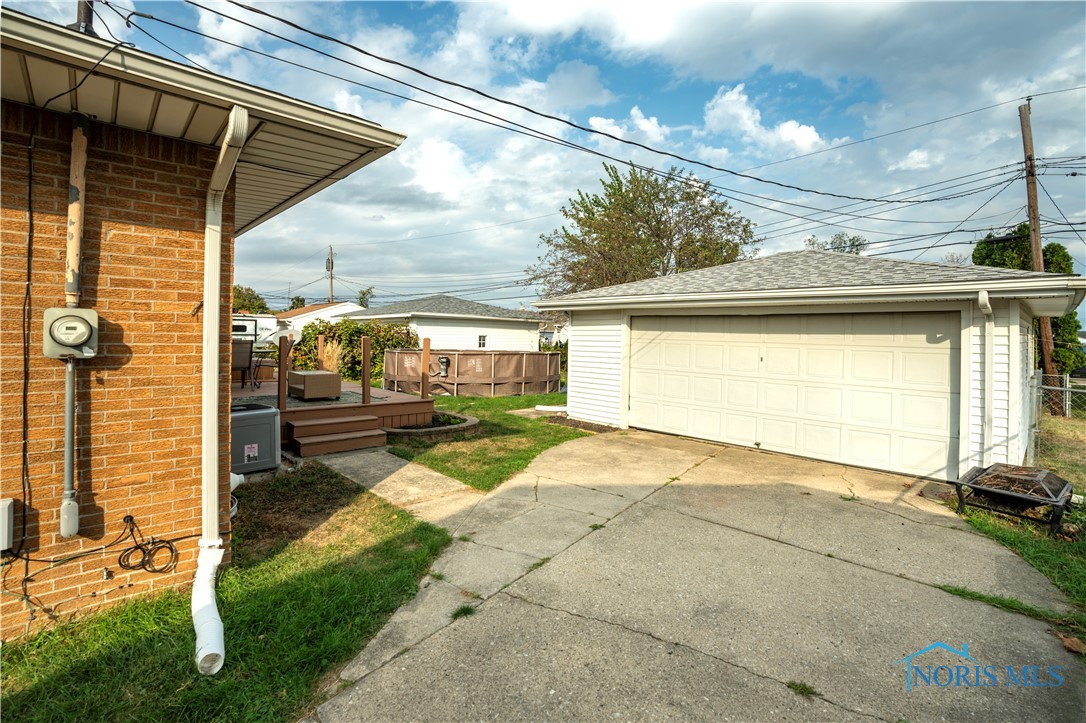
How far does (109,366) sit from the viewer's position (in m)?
2.99

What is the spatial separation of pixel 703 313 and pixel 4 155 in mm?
8173

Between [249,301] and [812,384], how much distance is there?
177 ft

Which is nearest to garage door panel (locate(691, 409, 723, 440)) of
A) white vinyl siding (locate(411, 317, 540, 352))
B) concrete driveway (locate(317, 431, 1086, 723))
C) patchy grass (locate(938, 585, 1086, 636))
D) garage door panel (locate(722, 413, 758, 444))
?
garage door panel (locate(722, 413, 758, 444))

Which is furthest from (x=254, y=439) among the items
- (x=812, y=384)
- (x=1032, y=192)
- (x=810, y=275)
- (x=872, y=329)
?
(x=1032, y=192)

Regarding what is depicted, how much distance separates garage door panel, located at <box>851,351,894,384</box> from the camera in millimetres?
6789

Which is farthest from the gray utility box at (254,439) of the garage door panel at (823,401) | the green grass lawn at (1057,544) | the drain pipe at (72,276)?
the garage door panel at (823,401)

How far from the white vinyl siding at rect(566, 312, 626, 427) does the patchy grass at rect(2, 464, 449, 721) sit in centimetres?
607

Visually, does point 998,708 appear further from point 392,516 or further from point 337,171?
point 337,171

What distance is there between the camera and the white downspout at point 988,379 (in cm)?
591

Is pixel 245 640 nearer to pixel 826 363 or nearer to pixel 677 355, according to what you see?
pixel 826 363

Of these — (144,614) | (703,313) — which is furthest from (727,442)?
(144,614)

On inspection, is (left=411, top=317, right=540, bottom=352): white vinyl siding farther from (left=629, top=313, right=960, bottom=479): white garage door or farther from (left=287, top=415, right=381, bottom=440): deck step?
(left=287, top=415, right=381, bottom=440): deck step

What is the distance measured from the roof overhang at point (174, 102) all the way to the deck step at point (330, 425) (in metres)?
3.82

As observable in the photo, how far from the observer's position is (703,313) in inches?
339
